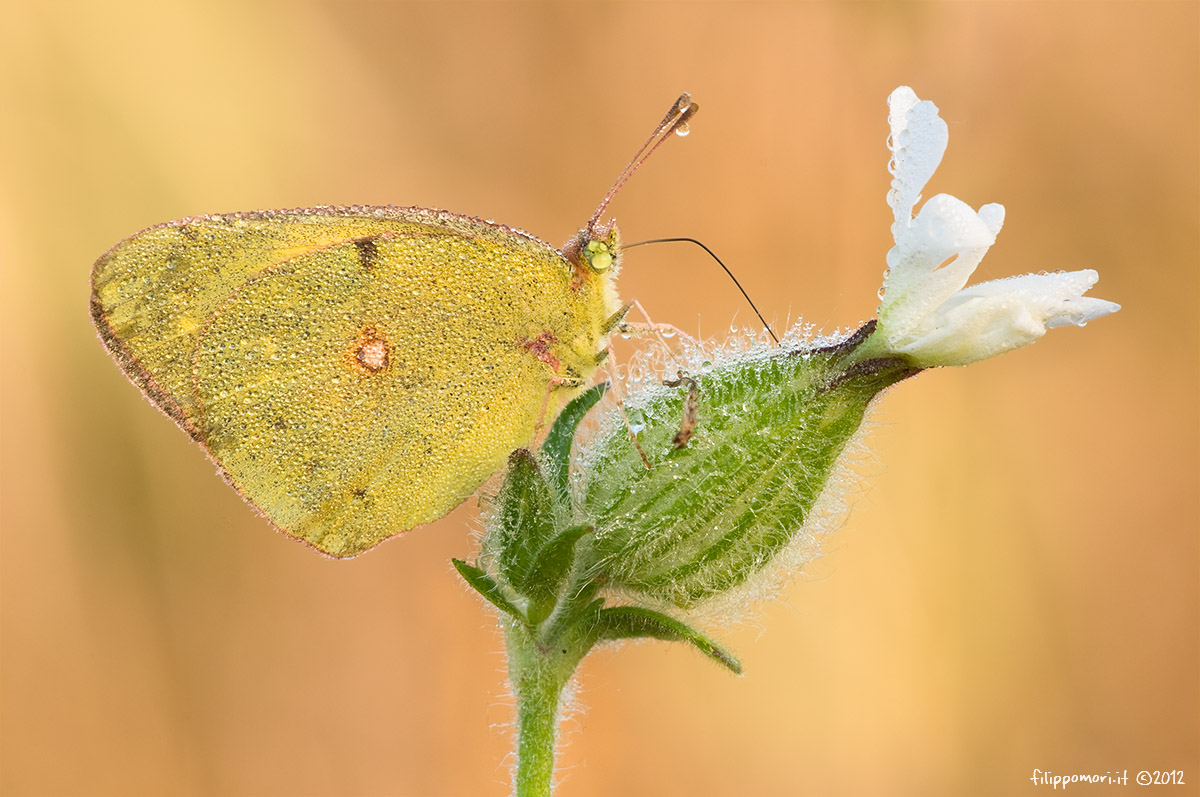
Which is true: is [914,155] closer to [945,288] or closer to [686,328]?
[945,288]

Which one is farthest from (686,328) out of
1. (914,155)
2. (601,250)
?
(914,155)

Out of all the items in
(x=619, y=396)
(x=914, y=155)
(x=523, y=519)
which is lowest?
(x=523, y=519)

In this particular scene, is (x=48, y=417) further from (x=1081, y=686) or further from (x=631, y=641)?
(x=1081, y=686)

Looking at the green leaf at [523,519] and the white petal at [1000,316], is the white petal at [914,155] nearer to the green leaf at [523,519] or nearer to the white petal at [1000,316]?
the white petal at [1000,316]

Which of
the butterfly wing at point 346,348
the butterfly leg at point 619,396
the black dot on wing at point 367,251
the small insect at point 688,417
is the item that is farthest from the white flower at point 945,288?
the black dot on wing at point 367,251

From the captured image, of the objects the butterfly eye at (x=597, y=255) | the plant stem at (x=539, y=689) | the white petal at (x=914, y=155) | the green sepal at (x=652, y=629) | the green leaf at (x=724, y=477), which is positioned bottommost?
the plant stem at (x=539, y=689)

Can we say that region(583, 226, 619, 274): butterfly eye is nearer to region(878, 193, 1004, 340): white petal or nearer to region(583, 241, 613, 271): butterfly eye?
region(583, 241, 613, 271): butterfly eye

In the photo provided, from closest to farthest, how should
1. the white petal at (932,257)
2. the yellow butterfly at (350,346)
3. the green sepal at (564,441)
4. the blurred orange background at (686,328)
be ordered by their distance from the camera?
the white petal at (932,257)
the green sepal at (564,441)
the yellow butterfly at (350,346)
the blurred orange background at (686,328)
